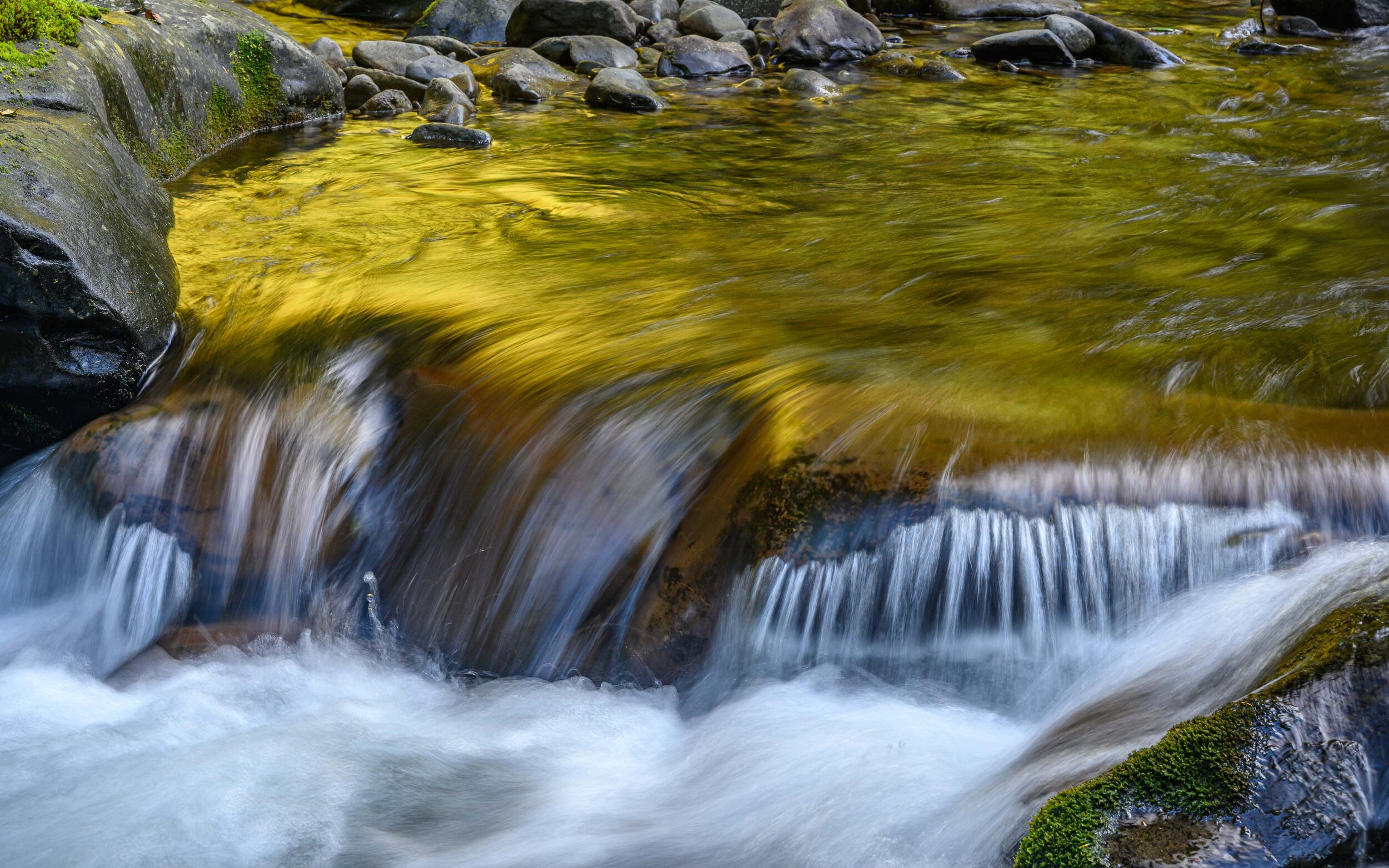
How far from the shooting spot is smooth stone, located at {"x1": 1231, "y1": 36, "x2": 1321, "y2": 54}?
1117 cm

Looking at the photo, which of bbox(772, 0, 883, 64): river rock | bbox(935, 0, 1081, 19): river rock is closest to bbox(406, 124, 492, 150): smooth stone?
bbox(772, 0, 883, 64): river rock

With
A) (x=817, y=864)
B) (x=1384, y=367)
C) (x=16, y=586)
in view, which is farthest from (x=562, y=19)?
(x=817, y=864)

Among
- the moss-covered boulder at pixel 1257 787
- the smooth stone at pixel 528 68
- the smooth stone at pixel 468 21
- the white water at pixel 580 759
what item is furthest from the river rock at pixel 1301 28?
the moss-covered boulder at pixel 1257 787

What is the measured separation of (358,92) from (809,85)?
157 inches

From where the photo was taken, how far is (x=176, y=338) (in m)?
5.29

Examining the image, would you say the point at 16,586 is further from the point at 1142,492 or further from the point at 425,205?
the point at 1142,492

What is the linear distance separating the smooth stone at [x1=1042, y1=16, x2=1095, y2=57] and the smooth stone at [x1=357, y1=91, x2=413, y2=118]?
6.32 m

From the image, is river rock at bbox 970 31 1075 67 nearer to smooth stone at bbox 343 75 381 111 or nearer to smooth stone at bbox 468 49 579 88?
smooth stone at bbox 468 49 579 88

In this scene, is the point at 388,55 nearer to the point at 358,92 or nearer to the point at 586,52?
the point at 358,92

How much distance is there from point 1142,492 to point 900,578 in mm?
735

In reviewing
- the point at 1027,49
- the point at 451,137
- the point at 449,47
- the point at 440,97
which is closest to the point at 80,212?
the point at 451,137

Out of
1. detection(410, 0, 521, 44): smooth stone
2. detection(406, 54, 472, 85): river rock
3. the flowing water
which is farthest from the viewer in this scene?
detection(410, 0, 521, 44): smooth stone

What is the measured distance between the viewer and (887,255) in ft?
18.6

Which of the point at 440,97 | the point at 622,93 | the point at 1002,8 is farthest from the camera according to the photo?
the point at 1002,8
